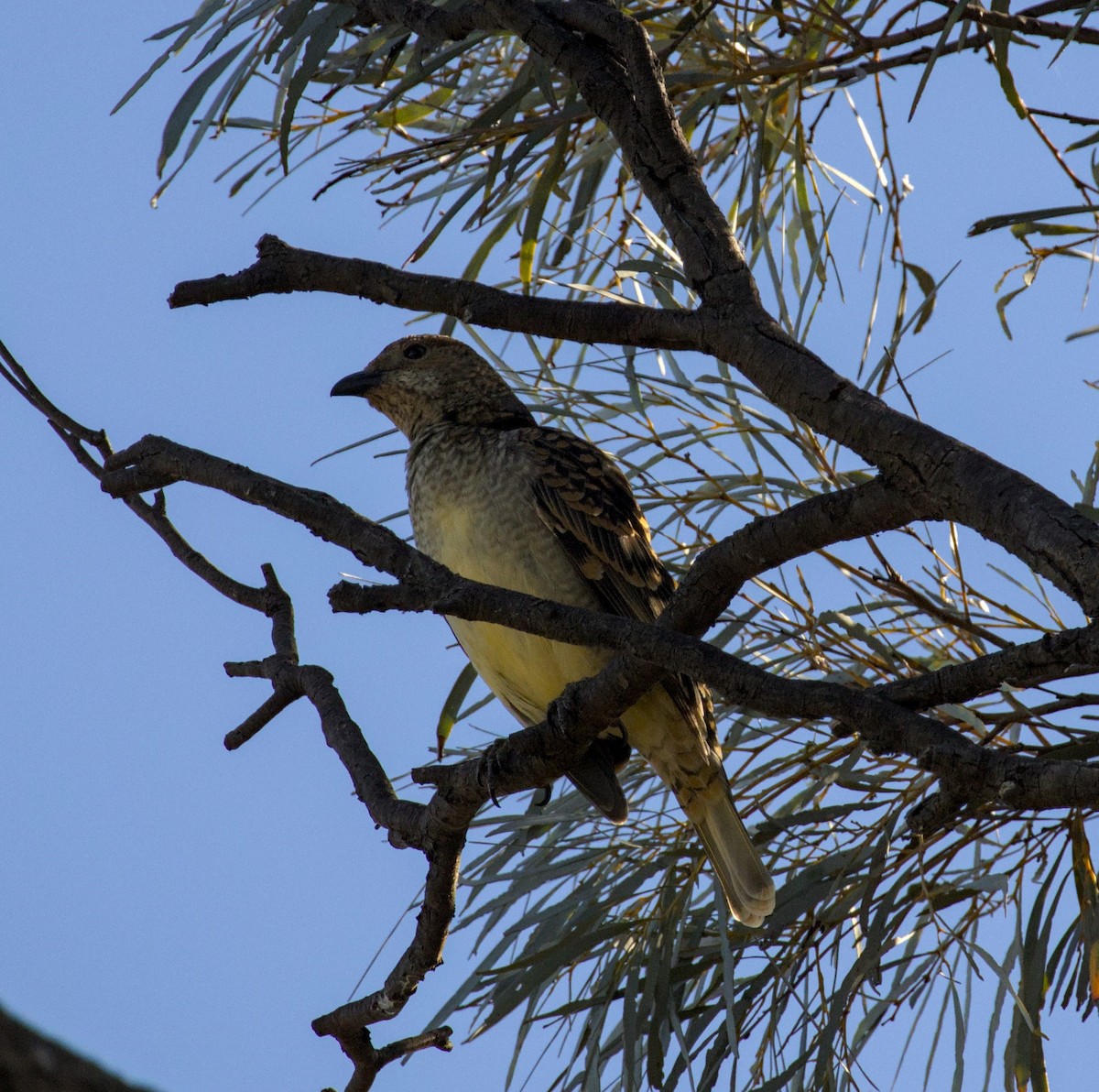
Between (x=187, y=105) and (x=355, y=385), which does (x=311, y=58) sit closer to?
(x=187, y=105)

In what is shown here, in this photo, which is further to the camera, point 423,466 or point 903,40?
point 423,466

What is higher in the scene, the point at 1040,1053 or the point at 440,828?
the point at 1040,1053

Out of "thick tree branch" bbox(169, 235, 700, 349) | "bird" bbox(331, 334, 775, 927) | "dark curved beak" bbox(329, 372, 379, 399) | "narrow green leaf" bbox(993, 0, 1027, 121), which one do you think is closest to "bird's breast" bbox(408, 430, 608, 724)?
"bird" bbox(331, 334, 775, 927)

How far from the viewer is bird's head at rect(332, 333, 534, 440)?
4527 millimetres

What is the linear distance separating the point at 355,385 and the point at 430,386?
0.80 feet

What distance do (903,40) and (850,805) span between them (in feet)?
5.54

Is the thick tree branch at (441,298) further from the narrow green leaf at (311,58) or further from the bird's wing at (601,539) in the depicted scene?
the bird's wing at (601,539)

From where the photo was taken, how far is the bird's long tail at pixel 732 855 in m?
3.44

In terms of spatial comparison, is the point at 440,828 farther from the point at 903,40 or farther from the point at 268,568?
the point at 903,40

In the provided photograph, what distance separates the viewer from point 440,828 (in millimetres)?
2812

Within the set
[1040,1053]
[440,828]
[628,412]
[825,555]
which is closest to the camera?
[440,828]

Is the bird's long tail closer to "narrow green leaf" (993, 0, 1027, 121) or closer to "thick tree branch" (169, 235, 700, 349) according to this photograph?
"thick tree branch" (169, 235, 700, 349)

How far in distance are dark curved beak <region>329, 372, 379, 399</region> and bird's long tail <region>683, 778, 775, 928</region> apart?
1.74 metres

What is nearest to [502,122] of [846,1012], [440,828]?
[440,828]
